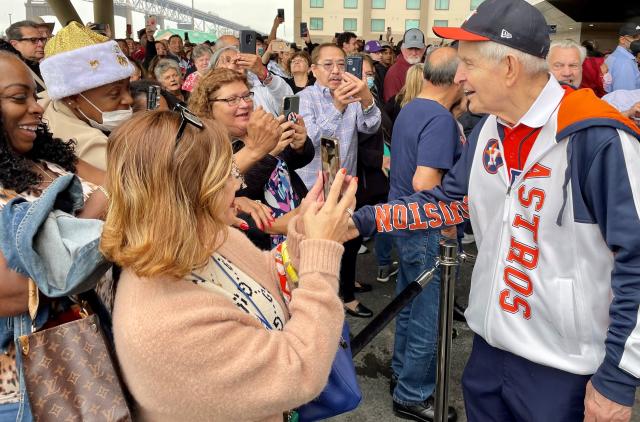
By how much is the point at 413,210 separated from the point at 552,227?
2.04 ft

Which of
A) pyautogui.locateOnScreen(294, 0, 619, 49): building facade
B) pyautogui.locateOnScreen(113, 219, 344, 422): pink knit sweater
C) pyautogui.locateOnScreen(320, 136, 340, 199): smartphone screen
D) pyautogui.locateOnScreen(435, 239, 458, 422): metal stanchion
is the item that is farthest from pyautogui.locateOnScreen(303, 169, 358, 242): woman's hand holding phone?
pyautogui.locateOnScreen(294, 0, 619, 49): building facade

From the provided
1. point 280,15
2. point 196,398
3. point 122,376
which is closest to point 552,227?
point 196,398

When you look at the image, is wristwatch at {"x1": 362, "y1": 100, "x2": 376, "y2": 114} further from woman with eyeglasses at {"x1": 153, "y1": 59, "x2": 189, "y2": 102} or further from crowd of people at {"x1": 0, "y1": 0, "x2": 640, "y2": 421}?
woman with eyeglasses at {"x1": 153, "y1": 59, "x2": 189, "y2": 102}

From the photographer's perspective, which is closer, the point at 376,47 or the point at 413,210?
the point at 413,210

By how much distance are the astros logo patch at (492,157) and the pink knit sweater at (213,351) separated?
0.87 metres

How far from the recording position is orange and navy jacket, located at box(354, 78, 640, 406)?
1442 millimetres

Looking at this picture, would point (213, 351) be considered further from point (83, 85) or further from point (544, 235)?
point (83, 85)

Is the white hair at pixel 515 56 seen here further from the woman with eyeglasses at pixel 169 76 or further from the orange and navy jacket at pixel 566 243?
the woman with eyeglasses at pixel 169 76

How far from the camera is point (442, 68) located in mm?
2893

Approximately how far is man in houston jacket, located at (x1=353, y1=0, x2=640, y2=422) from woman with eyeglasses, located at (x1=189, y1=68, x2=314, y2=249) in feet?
3.44

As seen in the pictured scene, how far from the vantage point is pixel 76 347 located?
3.76 ft

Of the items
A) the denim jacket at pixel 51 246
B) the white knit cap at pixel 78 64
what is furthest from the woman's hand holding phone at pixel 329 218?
the white knit cap at pixel 78 64

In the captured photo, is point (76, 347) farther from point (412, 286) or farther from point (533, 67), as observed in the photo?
point (533, 67)

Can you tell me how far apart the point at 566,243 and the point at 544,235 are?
0.22 ft
